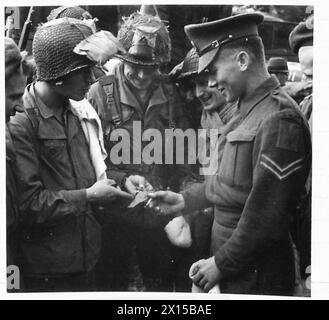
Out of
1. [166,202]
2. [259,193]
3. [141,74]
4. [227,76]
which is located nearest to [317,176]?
[259,193]

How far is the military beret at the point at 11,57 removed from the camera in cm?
652

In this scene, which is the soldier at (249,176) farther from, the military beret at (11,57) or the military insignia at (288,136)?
the military beret at (11,57)

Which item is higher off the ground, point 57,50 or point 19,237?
point 57,50

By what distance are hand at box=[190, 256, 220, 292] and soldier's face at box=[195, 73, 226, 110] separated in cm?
100

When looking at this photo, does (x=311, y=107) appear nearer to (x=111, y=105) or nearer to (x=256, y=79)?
(x=256, y=79)

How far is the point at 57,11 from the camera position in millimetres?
6531

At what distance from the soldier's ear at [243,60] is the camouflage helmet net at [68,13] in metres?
1.03

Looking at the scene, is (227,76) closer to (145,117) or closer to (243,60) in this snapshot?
(243,60)

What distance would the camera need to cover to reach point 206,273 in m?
6.57

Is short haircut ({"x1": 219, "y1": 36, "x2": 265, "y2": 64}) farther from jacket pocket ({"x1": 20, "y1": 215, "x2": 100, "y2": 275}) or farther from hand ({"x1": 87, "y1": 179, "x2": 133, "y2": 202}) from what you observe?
jacket pocket ({"x1": 20, "y1": 215, "x2": 100, "y2": 275})

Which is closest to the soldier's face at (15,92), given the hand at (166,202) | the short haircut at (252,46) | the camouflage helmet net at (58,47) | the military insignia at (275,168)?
the camouflage helmet net at (58,47)
